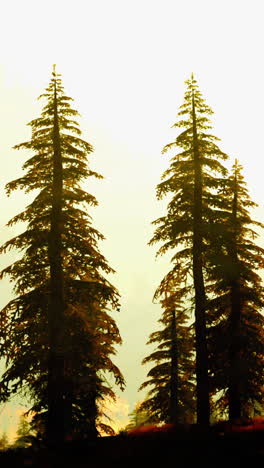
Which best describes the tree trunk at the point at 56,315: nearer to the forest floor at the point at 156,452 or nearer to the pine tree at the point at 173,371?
the forest floor at the point at 156,452

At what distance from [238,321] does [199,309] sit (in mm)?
4417

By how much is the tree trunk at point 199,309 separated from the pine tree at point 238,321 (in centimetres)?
260

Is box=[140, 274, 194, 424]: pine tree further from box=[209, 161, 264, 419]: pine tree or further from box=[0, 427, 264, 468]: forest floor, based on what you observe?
box=[0, 427, 264, 468]: forest floor

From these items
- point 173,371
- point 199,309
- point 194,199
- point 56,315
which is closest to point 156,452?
point 56,315

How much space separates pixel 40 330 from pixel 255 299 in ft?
33.4

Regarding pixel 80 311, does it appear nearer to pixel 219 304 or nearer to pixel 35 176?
pixel 35 176

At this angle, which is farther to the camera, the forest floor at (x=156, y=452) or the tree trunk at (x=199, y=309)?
the tree trunk at (x=199, y=309)

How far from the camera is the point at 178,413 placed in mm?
25828

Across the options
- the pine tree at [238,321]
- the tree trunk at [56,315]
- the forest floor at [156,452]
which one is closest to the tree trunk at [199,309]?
the pine tree at [238,321]

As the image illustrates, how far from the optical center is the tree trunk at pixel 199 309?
1682 centimetres

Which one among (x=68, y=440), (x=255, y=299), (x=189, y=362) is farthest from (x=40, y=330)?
(x=189, y=362)

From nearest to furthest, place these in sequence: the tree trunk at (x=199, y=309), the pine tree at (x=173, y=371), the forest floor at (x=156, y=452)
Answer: the forest floor at (x=156, y=452) → the tree trunk at (x=199, y=309) → the pine tree at (x=173, y=371)

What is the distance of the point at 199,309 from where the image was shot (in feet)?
56.4

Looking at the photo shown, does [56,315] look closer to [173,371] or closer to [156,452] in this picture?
[156,452]
